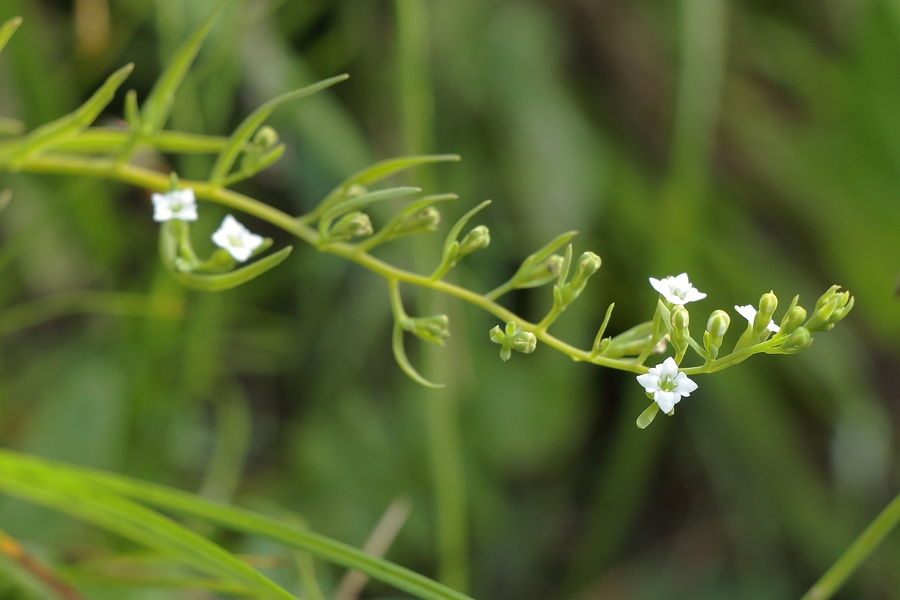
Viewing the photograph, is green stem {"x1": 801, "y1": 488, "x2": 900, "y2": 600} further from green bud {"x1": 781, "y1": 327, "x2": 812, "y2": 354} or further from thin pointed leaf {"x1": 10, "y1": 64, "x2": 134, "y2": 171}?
thin pointed leaf {"x1": 10, "y1": 64, "x2": 134, "y2": 171}

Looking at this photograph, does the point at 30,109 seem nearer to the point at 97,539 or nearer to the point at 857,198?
the point at 97,539

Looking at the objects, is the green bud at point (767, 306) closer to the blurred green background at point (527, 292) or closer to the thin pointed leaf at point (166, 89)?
the thin pointed leaf at point (166, 89)

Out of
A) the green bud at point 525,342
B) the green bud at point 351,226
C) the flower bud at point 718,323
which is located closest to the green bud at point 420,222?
the green bud at point 351,226

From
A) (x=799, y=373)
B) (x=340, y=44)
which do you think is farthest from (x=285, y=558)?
(x=799, y=373)

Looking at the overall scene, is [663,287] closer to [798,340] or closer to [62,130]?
[798,340]

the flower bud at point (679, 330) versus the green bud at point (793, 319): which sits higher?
the flower bud at point (679, 330)

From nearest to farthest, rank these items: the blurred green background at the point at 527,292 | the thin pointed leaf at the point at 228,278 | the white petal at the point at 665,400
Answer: the white petal at the point at 665,400, the thin pointed leaf at the point at 228,278, the blurred green background at the point at 527,292
